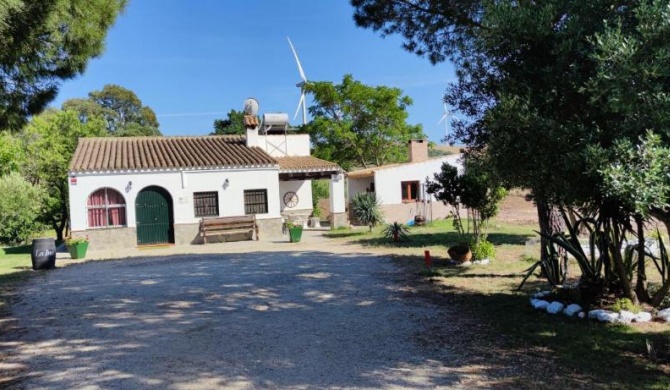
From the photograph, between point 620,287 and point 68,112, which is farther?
point 68,112

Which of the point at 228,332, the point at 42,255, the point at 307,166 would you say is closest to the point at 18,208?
the point at 42,255

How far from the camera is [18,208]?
1048 inches

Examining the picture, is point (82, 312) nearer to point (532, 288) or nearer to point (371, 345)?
point (371, 345)

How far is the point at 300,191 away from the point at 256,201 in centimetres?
583

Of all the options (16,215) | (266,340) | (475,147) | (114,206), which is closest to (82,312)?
(266,340)

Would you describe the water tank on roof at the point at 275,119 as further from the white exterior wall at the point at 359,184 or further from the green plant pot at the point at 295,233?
the green plant pot at the point at 295,233

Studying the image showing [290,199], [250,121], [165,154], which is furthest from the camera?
[290,199]

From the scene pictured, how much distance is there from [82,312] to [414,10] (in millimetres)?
7861

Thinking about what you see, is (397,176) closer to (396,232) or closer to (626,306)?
(396,232)

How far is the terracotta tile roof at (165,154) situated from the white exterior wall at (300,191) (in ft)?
11.5

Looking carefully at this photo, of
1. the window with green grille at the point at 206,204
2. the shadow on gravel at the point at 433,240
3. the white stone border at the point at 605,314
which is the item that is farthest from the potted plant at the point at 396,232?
the white stone border at the point at 605,314

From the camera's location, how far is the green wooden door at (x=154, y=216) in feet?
66.2

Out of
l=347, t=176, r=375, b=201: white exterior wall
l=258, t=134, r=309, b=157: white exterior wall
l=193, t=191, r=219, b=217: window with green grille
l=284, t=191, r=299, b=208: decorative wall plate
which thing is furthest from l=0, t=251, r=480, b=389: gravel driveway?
l=347, t=176, r=375, b=201: white exterior wall

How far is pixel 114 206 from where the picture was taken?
19797 mm
